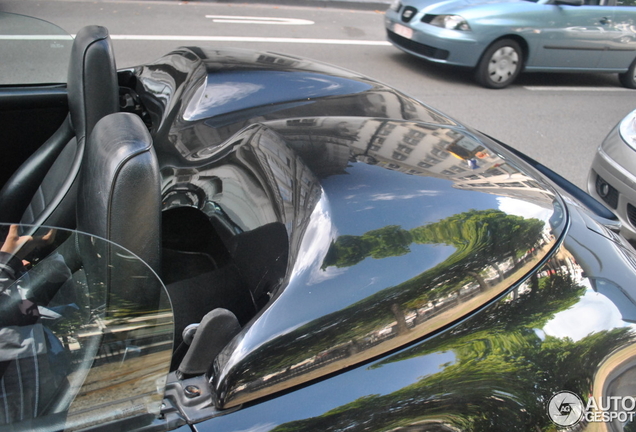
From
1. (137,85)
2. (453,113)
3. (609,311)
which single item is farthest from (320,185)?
(453,113)

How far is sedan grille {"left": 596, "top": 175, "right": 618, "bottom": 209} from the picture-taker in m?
3.54

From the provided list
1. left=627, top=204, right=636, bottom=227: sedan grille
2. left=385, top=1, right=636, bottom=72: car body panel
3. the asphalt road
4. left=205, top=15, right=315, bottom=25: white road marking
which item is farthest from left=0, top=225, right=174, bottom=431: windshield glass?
left=205, top=15, right=315, bottom=25: white road marking

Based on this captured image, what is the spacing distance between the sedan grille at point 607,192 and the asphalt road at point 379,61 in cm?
104

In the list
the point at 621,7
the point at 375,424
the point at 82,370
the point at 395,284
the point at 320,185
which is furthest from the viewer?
the point at 621,7

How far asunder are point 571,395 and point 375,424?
1.68ft

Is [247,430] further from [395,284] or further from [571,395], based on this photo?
[571,395]

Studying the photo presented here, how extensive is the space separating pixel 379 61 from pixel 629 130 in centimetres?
464

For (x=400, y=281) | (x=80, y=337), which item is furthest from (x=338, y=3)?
(x=80, y=337)

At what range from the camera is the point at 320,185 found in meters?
1.43

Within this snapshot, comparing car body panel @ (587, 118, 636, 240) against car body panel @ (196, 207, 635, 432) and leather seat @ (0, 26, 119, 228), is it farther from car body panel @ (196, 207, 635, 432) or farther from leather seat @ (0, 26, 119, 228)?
leather seat @ (0, 26, 119, 228)
